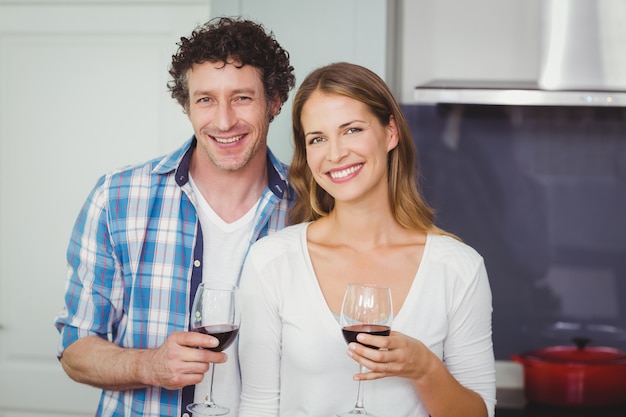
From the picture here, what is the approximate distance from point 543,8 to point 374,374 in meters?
1.86

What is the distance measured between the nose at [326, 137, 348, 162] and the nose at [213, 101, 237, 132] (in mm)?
295

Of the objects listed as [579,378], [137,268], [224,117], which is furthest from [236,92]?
[579,378]

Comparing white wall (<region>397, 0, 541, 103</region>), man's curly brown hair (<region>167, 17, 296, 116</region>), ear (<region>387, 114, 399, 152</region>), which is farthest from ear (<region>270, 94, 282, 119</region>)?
white wall (<region>397, 0, 541, 103</region>)

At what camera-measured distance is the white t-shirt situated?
207cm

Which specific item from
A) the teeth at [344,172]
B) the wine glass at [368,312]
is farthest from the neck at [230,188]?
the wine glass at [368,312]

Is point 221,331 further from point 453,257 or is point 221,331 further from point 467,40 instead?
point 467,40

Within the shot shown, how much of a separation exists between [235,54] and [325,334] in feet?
2.53

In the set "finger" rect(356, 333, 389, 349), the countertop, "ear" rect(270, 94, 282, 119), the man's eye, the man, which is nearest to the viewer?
"finger" rect(356, 333, 389, 349)

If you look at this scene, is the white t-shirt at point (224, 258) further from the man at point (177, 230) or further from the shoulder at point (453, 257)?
the shoulder at point (453, 257)

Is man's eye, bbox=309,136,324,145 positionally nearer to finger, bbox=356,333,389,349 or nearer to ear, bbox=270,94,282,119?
ear, bbox=270,94,282,119

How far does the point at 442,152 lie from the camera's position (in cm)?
338

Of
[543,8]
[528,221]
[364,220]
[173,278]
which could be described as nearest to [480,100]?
[543,8]

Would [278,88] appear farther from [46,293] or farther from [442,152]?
[46,293]

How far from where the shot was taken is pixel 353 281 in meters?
2.02
